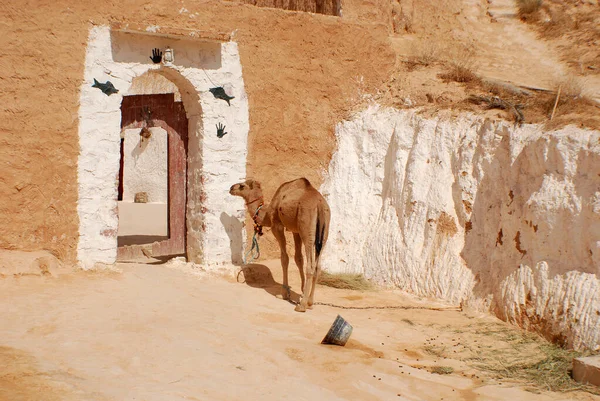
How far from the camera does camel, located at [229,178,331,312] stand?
9.05 metres

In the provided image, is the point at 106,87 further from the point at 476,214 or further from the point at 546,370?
→ the point at 546,370

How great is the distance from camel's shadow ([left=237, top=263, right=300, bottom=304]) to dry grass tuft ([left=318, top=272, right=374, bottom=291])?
0.78m

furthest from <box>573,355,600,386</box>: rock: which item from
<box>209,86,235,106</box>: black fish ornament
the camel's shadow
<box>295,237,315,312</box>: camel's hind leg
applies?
<box>209,86,235,106</box>: black fish ornament

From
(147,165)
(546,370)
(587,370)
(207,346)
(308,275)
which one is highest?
(147,165)

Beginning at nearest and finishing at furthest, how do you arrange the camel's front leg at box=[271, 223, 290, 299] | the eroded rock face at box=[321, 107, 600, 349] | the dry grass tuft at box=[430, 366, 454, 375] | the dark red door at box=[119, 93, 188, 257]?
the dry grass tuft at box=[430, 366, 454, 375] < the eroded rock face at box=[321, 107, 600, 349] < the camel's front leg at box=[271, 223, 290, 299] < the dark red door at box=[119, 93, 188, 257]

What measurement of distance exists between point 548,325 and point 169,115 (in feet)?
21.7

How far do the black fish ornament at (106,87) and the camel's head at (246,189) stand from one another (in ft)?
7.13

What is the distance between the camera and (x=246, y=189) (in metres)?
10.1

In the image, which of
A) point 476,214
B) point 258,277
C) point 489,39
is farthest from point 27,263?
point 489,39

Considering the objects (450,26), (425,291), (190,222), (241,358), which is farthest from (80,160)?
(450,26)

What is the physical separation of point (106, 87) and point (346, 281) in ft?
15.1

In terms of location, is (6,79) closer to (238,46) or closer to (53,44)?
(53,44)

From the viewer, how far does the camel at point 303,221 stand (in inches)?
356

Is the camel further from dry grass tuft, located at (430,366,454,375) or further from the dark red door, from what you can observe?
dry grass tuft, located at (430,366,454,375)
